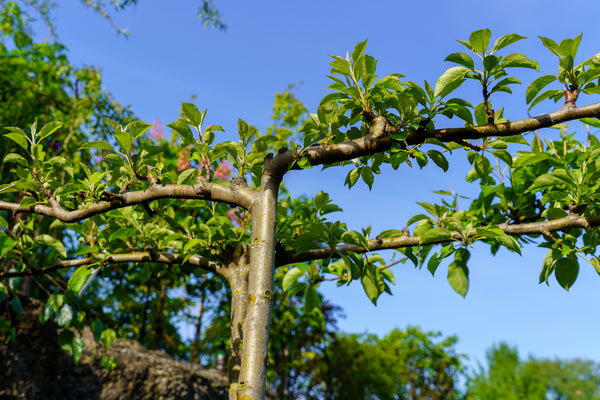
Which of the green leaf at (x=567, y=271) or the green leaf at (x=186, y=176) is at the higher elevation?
the green leaf at (x=186, y=176)

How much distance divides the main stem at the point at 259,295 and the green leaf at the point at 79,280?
1174mm

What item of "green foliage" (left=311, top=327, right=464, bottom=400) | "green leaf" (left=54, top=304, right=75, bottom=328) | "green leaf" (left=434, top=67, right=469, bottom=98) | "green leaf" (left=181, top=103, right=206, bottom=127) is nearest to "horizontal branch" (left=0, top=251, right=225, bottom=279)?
"green leaf" (left=54, top=304, right=75, bottom=328)

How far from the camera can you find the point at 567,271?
1.82 metres

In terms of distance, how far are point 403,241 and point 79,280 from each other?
1.63 metres

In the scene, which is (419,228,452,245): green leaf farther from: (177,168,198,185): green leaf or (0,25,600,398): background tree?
(177,168,198,185): green leaf

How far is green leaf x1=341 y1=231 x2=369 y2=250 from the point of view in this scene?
167 centimetres

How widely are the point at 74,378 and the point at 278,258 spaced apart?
3.87 metres

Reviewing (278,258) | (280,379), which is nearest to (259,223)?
(278,258)

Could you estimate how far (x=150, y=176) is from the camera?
1862 millimetres

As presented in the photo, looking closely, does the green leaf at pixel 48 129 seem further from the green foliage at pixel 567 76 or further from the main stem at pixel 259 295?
the green foliage at pixel 567 76

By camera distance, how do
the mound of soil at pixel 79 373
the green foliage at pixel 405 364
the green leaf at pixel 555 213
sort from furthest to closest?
the green foliage at pixel 405 364, the mound of soil at pixel 79 373, the green leaf at pixel 555 213

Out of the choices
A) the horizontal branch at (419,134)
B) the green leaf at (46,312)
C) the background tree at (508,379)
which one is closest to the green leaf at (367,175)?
the horizontal branch at (419,134)

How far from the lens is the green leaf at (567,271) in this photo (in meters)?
1.81

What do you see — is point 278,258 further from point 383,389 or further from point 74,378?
point 383,389
